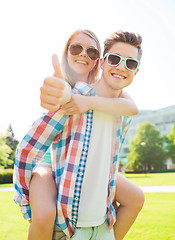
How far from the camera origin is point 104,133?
220 cm

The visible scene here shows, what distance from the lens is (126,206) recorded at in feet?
7.89

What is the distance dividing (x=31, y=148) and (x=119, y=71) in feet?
3.09

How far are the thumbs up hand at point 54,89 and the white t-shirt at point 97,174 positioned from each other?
0.52 m

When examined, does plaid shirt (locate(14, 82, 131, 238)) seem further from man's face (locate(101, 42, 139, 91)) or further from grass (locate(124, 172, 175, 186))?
grass (locate(124, 172, 175, 186))

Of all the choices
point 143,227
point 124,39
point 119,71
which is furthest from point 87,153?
point 143,227

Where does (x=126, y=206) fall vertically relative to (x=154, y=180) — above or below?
above

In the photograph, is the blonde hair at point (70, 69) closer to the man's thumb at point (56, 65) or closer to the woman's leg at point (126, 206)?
the man's thumb at point (56, 65)

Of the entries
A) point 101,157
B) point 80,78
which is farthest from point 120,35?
point 101,157

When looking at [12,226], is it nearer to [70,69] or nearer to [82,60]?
[70,69]

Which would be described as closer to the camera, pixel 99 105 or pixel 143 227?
pixel 99 105

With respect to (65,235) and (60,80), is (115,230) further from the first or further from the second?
(60,80)

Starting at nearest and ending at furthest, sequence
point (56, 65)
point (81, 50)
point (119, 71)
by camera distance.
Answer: point (56, 65) → point (119, 71) → point (81, 50)

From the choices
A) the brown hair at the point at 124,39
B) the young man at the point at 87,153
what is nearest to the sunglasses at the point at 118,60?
the young man at the point at 87,153

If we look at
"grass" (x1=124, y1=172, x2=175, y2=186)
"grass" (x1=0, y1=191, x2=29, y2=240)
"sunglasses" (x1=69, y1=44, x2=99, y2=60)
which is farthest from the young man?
"grass" (x1=124, y1=172, x2=175, y2=186)
